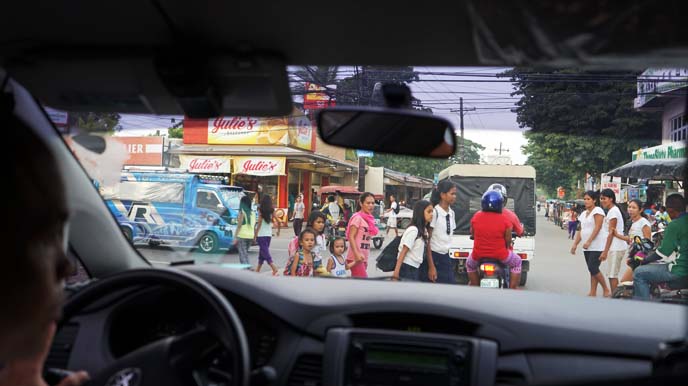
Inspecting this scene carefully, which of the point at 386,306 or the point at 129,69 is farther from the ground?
the point at 129,69

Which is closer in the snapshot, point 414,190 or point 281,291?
point 281,291

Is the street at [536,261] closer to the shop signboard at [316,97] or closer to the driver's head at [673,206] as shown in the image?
the driver's head at [673,206]

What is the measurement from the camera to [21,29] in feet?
8.02

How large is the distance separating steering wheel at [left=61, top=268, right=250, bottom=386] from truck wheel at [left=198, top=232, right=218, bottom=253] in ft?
6.13

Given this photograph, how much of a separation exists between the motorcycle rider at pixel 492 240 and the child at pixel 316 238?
147 centimetres

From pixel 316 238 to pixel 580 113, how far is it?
345 cm

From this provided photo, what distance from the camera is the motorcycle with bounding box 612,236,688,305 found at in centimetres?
330

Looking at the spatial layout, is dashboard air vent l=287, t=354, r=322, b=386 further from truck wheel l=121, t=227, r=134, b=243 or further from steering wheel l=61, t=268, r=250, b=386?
truck wheel l=121, t=227, r=134, b=243

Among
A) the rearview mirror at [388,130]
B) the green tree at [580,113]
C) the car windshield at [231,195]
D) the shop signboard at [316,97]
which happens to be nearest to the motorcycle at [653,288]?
the green tree at [580,113]

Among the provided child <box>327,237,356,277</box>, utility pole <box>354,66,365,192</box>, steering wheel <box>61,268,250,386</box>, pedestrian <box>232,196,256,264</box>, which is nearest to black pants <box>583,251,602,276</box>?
utility pole <box>354,66,365,192</box>

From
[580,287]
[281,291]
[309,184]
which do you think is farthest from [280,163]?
[281,291]

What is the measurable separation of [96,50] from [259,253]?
3370 millimetres

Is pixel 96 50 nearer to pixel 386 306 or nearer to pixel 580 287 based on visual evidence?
pixel 386 306

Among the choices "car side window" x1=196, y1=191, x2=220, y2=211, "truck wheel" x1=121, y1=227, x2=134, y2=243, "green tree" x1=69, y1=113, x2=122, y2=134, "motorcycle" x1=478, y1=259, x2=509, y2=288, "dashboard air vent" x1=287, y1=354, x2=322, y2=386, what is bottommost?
"dashboard air vent" x1=287, y1=354, x2=322, y2=386
